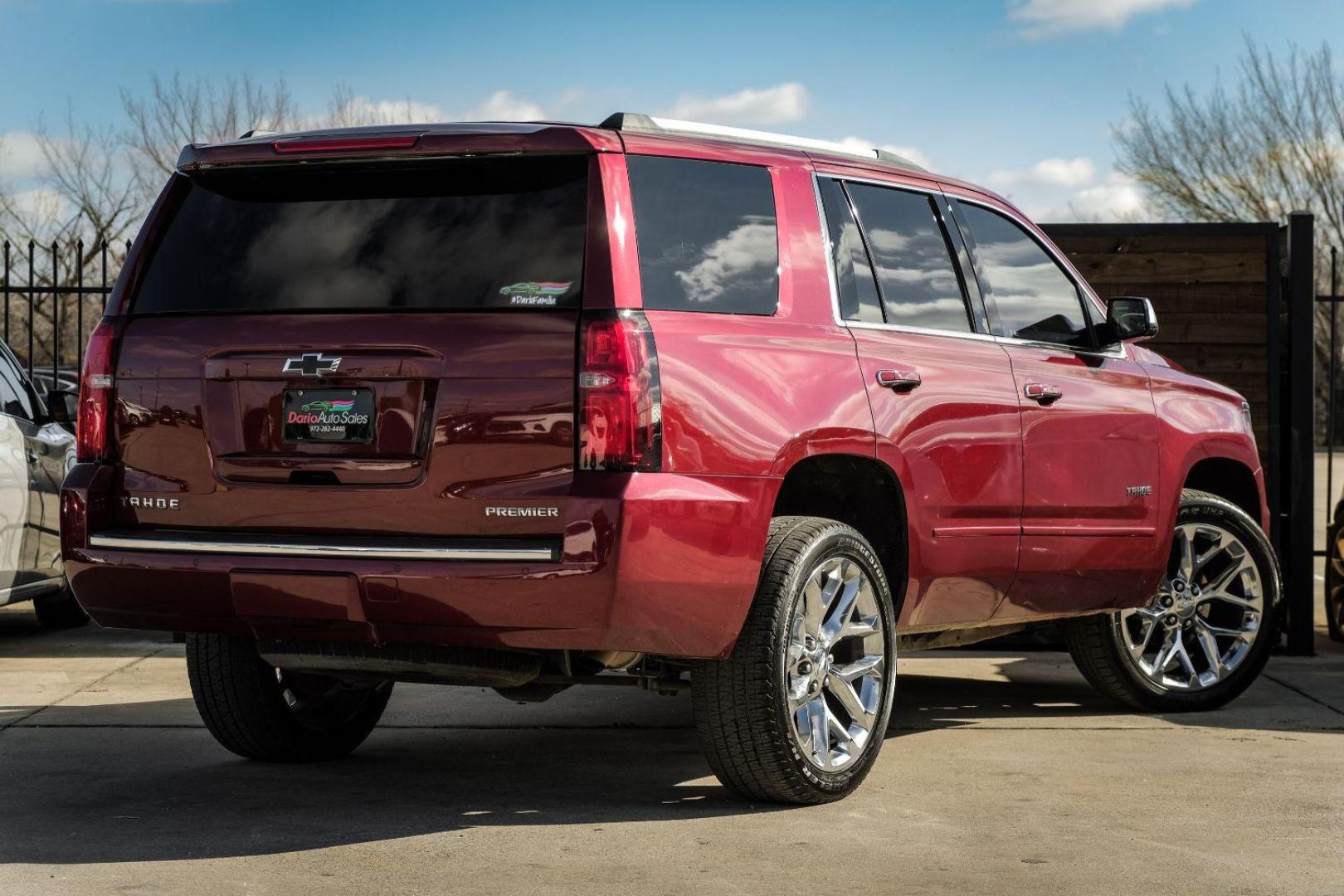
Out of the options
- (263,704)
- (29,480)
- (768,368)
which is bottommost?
(263,704)

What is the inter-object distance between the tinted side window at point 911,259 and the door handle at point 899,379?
21 centimetres

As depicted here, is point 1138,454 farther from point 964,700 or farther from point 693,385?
point 693,385

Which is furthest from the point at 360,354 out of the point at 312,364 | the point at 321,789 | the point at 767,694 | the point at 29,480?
the point at 29,480

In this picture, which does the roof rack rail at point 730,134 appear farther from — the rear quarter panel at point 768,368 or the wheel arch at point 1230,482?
the wheel arch at point 1230,482

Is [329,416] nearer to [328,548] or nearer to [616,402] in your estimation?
[328,548]

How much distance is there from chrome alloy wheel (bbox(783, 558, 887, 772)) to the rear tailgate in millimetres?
1033

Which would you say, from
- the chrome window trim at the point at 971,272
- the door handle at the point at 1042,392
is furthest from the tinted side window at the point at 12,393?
the door handle at the point at 1042,392

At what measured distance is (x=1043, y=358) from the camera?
260 inches

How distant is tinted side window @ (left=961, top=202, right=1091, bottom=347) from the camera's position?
21.5 ft

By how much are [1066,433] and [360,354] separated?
9.21 ft

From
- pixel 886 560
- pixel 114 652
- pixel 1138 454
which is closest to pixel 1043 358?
pixel 1138 454

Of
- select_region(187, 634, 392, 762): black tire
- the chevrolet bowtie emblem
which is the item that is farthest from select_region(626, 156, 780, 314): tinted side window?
select_region(187, 634, 392, 762): black tire

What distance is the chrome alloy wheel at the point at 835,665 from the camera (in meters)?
5.36

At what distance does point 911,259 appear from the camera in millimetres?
6102
